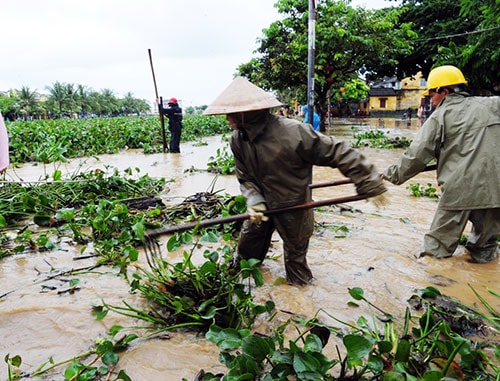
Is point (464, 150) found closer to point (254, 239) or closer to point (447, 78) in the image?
point (447, 78)

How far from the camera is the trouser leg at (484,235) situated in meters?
3.05

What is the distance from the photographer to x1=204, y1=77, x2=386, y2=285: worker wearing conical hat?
90.7 inches

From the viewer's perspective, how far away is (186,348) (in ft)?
6.61

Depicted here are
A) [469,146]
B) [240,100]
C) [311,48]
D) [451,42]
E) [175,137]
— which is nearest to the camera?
[240,100]

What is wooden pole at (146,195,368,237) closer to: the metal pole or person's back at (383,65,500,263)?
person's back at (383,65,500,263)

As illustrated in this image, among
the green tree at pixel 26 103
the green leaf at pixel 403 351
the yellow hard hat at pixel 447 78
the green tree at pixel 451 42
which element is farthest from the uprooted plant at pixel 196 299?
the green tree at pixel 26 103

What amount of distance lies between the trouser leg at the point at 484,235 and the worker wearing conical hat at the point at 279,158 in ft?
4.08

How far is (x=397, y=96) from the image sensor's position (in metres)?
45.3

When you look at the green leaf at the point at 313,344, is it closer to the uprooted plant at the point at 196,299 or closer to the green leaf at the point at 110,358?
the uprooted plant at the point at 196,299

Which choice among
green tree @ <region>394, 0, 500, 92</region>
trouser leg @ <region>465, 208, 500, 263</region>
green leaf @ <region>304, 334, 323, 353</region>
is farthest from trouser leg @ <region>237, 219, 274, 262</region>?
green tree @ <region>394, 0, 500, 92</region>

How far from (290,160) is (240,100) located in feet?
1.67

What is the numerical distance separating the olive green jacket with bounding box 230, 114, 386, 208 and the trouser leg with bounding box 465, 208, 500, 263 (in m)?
1.39

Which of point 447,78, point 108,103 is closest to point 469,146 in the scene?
point 447,78

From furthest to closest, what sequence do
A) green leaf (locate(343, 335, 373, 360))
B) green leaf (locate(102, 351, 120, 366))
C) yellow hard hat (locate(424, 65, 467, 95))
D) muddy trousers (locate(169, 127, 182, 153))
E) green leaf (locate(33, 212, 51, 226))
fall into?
muddy trousers (locate(169, 127, 182, 153)), green leaf (locate(33, 212, 51, 226)), yellow hard hat (locate(424, 65, 467, 95)), green leaf (locate(102, 351, 120, 366)), green leaf (locate(343, 335, 373, 360))
